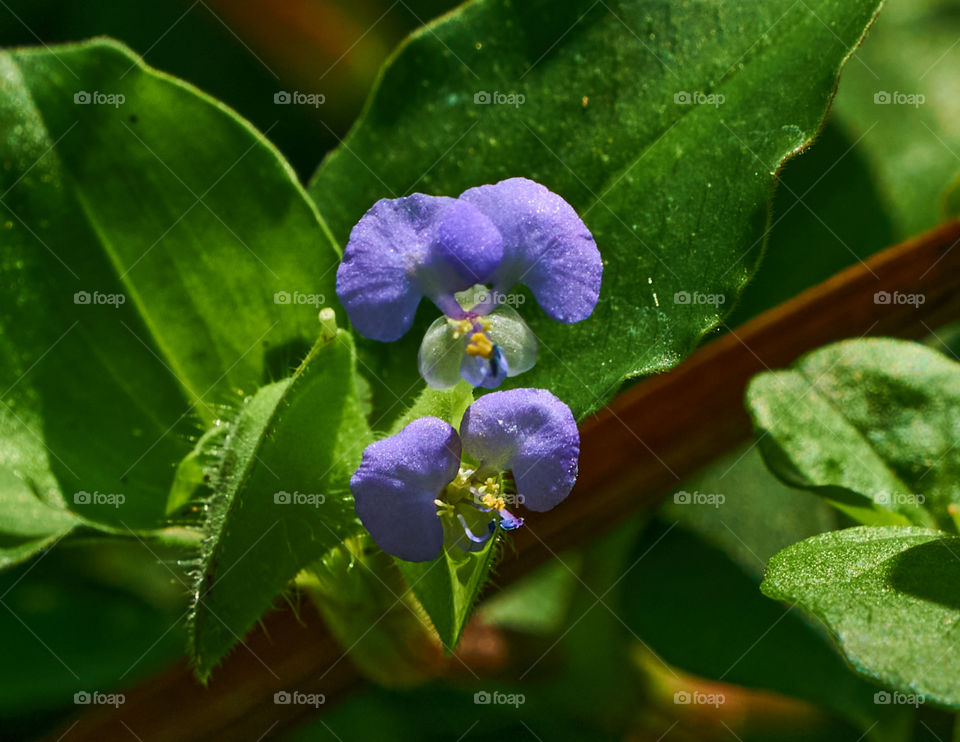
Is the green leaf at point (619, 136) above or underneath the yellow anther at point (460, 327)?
above

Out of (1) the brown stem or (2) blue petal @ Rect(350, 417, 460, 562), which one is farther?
(1) the brown stem

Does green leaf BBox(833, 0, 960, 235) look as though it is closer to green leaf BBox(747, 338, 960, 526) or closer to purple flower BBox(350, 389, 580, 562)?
green leaf BBox(747, 338, 960, 526)

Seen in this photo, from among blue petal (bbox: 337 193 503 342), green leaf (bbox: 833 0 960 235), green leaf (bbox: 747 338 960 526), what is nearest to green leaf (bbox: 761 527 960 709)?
green leaf (bbox: 747 338 960 526)

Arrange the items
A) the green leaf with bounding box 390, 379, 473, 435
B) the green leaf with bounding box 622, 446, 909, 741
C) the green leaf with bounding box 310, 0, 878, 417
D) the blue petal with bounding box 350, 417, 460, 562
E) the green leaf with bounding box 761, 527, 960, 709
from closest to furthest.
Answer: the green leaf with bounding box 761, 527, 960, 709 → the blue petal with bounding box 350, 417, 460, 562 → the green leaf with bounding box 390, 379, 473, 435 → the green leaf with bounding box 310, 0, 878, 417 → the green leaf with bounding box 622, 446, 909, 741

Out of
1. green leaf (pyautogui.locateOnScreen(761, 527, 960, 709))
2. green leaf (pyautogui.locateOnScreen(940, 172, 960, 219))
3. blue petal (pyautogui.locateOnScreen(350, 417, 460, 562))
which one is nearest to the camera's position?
green leaf (pyautogui.locateOnScreen(761, 527, 960, 709))

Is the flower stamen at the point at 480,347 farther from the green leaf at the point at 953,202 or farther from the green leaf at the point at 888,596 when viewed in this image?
the green leaf at the point at 953,202

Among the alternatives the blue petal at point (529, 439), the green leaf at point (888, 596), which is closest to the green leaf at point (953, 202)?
the green leaf at point (888, 596)

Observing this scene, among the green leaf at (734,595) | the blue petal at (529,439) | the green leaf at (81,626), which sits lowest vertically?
the green leaf at (81,626)
